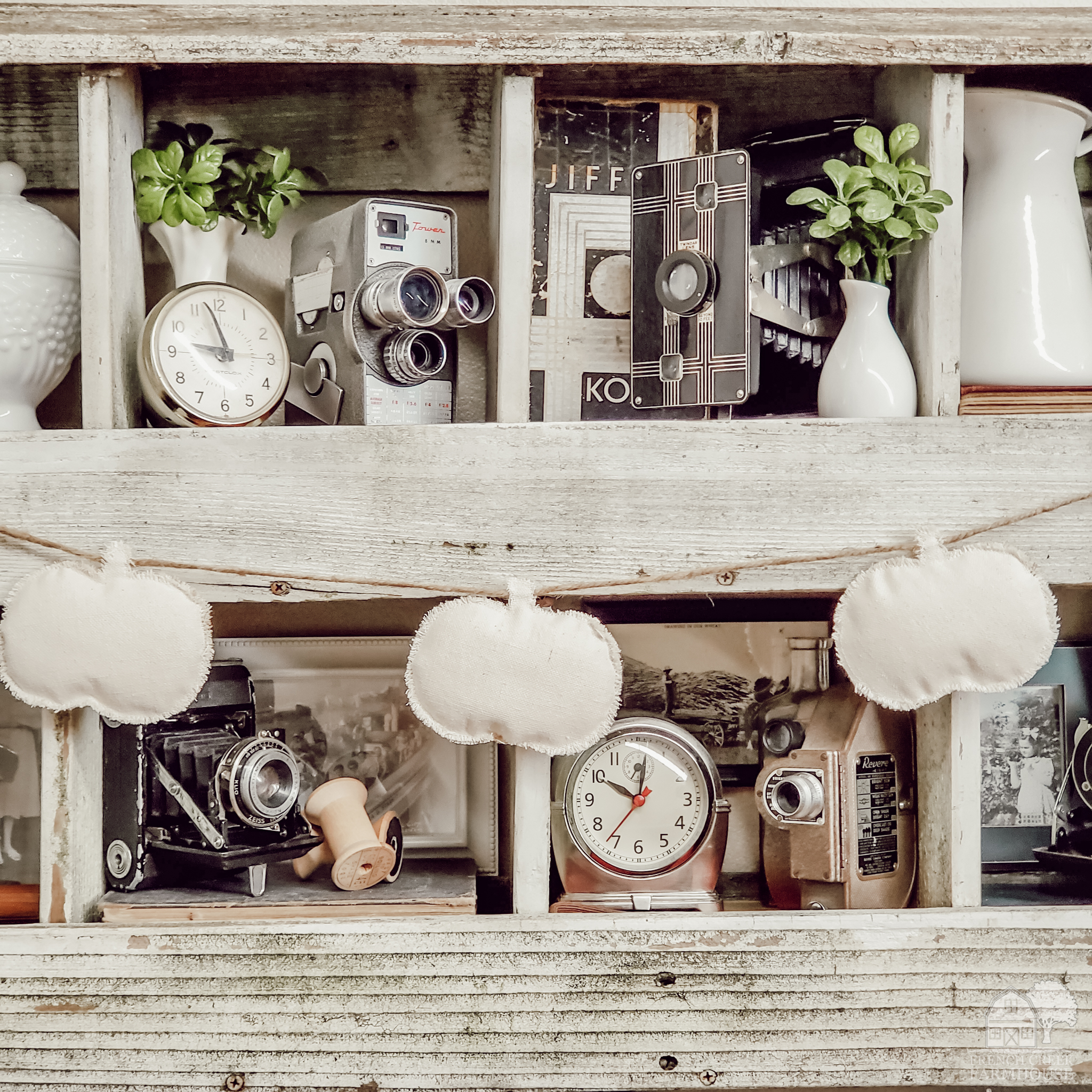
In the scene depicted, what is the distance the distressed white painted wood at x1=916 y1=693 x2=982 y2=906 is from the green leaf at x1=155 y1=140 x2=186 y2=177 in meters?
1.14

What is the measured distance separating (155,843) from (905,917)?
0.91 m

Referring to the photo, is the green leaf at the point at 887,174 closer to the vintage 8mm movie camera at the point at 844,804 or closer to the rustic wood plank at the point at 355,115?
the rustic wood plank at the point at 355,115

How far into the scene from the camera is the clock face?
131cm

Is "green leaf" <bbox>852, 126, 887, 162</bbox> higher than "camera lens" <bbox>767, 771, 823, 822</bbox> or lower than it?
higher

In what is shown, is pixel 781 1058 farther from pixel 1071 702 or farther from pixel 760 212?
pixel 760 212

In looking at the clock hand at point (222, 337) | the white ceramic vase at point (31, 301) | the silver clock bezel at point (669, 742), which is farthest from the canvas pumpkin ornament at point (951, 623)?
the white ceramic vase at point (31, 301)

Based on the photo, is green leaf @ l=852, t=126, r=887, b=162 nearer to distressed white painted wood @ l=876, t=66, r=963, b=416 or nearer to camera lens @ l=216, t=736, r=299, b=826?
distressed white painted wood @ l=876, t=66, r=963, b=416

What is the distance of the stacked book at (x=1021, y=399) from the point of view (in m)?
1.27

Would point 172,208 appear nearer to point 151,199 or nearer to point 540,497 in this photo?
point 151,199

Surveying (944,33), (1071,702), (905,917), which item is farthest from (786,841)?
(944,33)

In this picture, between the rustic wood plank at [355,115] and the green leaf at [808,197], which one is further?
the rustic wood plank at [355,115]

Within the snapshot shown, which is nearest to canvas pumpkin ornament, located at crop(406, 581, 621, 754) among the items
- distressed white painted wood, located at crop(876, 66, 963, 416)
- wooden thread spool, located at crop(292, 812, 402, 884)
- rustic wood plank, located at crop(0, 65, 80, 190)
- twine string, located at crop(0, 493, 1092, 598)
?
twine string, located at crop(0, 493, 1092, 598)

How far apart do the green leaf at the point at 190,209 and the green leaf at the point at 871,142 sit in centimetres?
80

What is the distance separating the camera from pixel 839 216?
4.05 feet
